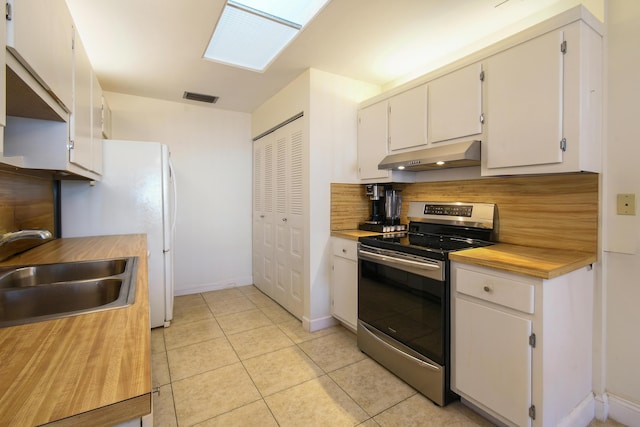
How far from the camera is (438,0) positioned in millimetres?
1786

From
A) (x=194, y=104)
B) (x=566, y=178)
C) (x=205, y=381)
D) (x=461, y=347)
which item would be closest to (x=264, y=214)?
(x=194, y=104)

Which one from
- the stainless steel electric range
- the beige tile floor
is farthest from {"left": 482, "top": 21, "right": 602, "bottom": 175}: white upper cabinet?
the beige tile floor

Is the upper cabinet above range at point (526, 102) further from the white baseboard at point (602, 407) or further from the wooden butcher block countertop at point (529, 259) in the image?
the white baseboard at point (602, 407)

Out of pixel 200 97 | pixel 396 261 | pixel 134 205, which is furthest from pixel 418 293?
pixel 200 97

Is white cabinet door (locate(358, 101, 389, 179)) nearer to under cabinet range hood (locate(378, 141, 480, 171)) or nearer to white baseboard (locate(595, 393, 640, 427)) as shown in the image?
under cabinet range hood (locate(378, 141, 480, 171))

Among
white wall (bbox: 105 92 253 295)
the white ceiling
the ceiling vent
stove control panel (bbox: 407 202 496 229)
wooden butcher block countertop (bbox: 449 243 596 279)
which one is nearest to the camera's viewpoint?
wooden butcher block countertop (bbox: 449 243 596 279)

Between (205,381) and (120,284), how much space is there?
1094 millimetres

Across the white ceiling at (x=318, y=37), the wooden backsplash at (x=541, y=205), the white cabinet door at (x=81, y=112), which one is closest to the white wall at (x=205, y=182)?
the white ceiling at (x=318, y=37)

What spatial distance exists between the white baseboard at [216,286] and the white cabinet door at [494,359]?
303 cm

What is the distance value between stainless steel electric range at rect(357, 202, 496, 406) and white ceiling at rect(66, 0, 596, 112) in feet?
3.98

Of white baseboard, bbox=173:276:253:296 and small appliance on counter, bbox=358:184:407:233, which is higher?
small appliance on counter, bbox=358:184:407:233

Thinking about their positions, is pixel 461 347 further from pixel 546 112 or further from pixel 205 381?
pixel 205 381

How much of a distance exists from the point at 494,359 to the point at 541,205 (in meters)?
0.99

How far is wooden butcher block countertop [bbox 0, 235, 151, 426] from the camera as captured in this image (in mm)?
497
